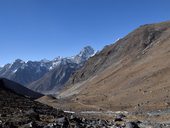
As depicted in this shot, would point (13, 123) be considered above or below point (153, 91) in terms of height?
below

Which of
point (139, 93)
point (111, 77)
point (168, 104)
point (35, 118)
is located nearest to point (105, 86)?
point (111, 77)

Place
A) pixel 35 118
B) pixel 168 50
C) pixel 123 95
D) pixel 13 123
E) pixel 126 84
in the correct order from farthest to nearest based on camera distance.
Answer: pixel 168 50 < pixel 126 84 < pixel 123 95 < pixel 35 118 < pixel 13 123

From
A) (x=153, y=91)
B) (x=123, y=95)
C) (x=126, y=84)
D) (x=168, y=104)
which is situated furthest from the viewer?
(x=126, y=84)

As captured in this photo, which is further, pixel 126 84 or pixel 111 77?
pixel 111 77

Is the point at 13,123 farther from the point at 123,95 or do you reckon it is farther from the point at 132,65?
the point at 132,65

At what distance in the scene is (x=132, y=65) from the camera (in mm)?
187750

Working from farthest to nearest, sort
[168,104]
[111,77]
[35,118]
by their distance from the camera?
1. [111,77]
2. [168,104]
3. [35,118]

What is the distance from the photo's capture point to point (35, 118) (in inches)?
1538

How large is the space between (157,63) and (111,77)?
32474mm

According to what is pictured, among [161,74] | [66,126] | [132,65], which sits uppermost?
[132,65]

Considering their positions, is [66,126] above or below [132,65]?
below

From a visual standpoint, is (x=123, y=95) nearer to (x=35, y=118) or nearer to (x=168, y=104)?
(x=168, y=104)

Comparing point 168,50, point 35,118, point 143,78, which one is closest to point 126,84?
point 143,78

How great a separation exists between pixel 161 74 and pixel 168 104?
50.6 metres
